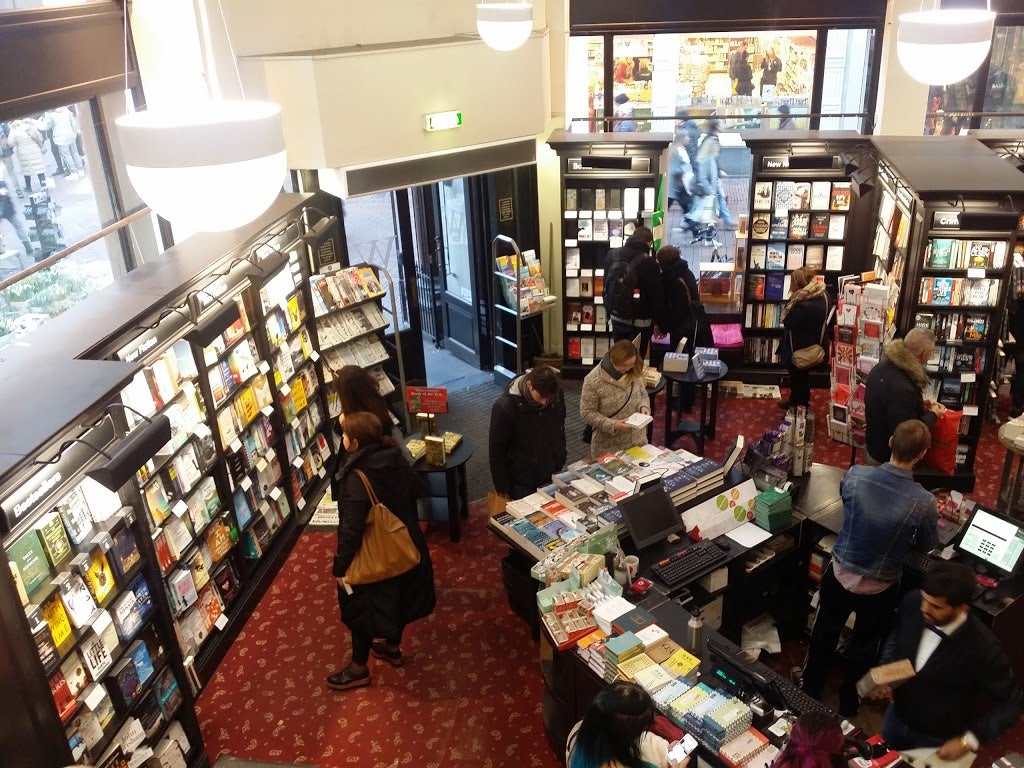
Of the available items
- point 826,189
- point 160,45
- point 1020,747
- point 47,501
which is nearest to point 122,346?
point 47,501

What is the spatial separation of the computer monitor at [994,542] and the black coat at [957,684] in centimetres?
93

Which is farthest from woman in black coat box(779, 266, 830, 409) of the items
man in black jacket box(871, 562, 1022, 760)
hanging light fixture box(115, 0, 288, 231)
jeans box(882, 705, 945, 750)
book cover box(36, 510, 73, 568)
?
hanging light fixture box(115, 0, 288, 231)

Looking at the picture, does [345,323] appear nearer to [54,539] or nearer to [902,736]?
[54,539]

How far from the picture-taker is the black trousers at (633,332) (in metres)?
8.55

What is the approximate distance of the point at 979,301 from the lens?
6875mm

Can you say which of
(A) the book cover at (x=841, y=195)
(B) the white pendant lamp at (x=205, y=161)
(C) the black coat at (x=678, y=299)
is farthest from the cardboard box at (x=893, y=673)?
(A) the book cover at (x=841, y=195)

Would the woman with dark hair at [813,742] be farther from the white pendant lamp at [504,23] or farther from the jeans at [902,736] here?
the white pendant lamp at [504,23]

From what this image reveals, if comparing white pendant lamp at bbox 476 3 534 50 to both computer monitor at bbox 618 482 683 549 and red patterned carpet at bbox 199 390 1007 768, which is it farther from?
red patterned carpet at bbox 199 390 1007 768

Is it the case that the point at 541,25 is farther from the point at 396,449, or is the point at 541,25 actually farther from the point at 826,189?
the point at 396,449

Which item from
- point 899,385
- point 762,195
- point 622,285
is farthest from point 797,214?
point 899,385

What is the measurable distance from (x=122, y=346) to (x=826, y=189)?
6.72 metres

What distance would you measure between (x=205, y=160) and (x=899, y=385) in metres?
4.99

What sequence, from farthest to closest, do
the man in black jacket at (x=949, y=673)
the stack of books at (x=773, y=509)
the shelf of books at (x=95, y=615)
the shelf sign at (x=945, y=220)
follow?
the shelf sign at (x=945, y=220), the stack of books at (x=773, y=509), the shelf of books at (x=95, y=615), the man in black jacket at (x=949, y=673)

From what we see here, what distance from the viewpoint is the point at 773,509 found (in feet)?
17.2
